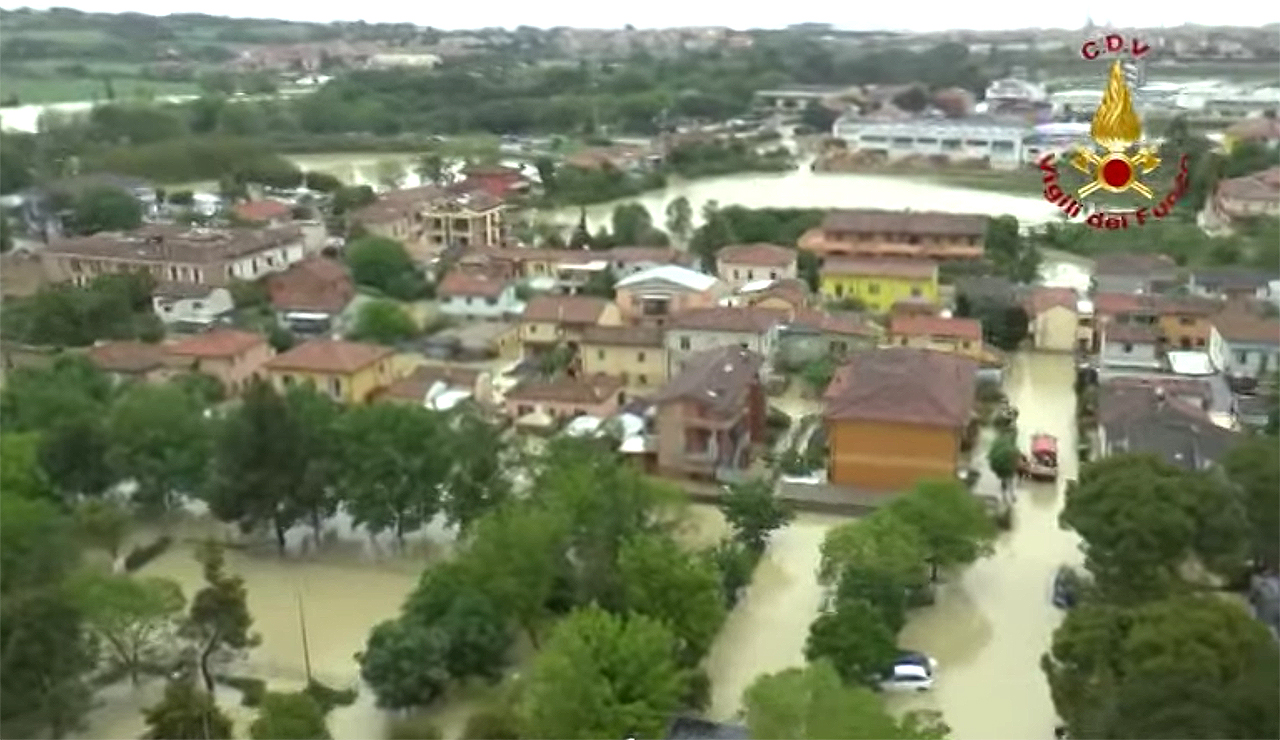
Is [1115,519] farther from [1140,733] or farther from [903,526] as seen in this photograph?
[1140,733]

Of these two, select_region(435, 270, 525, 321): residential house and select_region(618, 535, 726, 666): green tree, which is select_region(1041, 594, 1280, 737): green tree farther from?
select_region(435, 270, 525, 321): residential house

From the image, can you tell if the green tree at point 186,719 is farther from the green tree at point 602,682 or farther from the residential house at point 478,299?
the residential house at point 478,299

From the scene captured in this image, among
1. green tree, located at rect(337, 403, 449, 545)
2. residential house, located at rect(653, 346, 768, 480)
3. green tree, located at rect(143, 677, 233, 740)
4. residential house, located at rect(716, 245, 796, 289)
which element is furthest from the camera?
residential house, located at rect(716, 245, 796, 289)

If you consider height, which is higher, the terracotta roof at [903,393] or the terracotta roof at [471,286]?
the terracotta roof at [903,393]

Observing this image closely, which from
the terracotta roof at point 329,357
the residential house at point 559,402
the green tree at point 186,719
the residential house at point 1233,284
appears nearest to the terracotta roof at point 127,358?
the terracotta roof at point 329,357

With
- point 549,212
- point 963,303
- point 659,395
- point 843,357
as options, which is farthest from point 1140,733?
point 549,212

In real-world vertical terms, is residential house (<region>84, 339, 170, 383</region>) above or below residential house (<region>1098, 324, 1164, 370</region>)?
above

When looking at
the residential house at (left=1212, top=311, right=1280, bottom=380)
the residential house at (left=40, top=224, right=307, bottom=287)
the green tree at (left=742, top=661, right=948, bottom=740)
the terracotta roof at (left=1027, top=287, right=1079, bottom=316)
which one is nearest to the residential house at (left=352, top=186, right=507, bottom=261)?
the residential house at (left=40, top=224, right=307, bottom=287)
